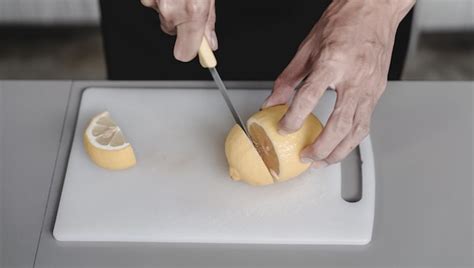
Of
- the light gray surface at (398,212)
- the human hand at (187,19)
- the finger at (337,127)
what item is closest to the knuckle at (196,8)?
the human hand at (187,19)

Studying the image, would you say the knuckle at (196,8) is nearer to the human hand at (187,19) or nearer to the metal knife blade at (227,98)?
the human hand at (187,19)

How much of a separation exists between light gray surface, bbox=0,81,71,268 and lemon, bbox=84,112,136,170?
0.09 meters

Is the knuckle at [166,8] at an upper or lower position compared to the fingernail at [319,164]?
upper

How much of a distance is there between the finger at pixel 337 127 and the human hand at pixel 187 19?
23cm

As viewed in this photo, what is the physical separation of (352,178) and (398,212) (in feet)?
0.33

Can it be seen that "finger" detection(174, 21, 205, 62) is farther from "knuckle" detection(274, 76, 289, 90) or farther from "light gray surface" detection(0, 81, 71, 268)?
"light gray surface" detection(0, 81, 71, 268)

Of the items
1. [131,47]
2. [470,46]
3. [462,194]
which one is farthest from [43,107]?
[470,46]

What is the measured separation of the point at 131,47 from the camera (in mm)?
1454

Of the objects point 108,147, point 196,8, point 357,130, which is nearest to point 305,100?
point 357,130

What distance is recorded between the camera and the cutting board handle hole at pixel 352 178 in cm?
111

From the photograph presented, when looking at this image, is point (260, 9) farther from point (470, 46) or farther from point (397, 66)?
point (470, 46)

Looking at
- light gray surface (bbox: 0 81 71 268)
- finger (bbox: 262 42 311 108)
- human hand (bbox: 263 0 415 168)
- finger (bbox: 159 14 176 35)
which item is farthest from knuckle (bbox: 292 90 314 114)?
light gray surface (bbox: 0 81 71 268)

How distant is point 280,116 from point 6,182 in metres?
0.49

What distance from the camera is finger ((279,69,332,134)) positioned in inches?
38.9
